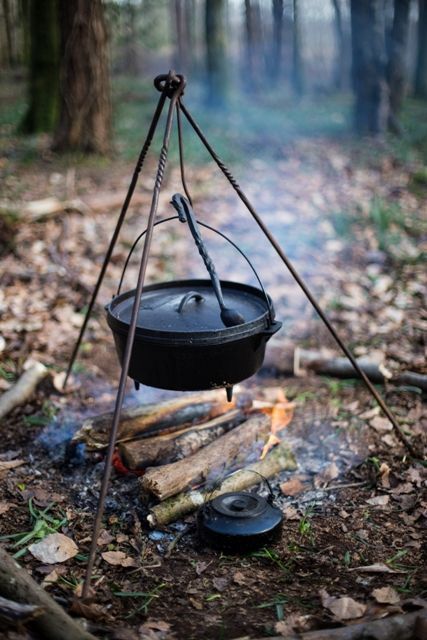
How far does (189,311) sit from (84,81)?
6358 mm

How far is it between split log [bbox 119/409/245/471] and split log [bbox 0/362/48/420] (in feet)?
3.22

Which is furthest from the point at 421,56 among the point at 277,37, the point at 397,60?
the point at 277,37

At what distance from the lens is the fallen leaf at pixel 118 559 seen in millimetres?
2727

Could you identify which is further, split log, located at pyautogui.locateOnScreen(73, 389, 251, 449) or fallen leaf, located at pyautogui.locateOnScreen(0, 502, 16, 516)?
split log, located at pyautogui.locateOnScreen(73, 389, 251, 449)

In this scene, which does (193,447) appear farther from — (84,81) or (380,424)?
(84,81)

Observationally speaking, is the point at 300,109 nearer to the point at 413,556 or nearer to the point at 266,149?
the point at 266,149

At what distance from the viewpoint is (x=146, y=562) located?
278 centimetres

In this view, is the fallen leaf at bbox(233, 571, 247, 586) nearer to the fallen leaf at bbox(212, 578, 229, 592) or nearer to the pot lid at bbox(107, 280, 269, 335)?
the fallen leaf at bbox(212, 578, 229, 592)

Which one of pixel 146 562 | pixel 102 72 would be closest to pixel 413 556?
pixel 146 562

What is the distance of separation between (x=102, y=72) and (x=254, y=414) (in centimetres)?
641

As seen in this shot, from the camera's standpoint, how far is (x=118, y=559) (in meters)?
2.75

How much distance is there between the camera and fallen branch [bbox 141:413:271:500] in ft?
10.2

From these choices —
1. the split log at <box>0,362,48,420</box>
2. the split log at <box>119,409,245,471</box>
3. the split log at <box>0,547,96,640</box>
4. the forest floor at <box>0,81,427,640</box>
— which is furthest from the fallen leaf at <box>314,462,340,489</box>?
the split log at <box>0,362,48,420</box>

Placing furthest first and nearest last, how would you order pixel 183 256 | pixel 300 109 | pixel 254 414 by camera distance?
pixel 300 109 < pixel 183 256 < pixel 254 414
